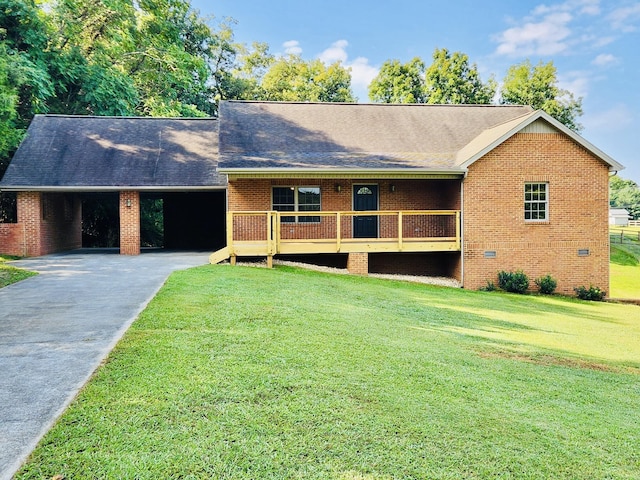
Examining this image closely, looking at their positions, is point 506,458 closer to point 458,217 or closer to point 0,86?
point 458,217

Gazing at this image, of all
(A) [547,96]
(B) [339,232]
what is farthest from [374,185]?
(A) [547,96]

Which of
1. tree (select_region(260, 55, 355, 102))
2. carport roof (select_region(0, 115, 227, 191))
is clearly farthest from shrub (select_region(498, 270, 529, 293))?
tree (select_region(260, 55, 355, 102))

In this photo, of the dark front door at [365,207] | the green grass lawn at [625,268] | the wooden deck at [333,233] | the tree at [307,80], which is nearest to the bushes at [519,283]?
the wooden deck at [333,233]

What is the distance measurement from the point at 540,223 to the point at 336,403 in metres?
13.4

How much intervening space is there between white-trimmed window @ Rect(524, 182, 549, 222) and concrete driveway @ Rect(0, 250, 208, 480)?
37.5 ft

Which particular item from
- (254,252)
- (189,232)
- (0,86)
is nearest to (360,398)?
(254,252)

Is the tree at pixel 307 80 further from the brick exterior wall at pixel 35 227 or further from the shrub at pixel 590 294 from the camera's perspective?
the shrub at pixel 590 294

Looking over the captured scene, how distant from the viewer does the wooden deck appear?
1390 centimetres

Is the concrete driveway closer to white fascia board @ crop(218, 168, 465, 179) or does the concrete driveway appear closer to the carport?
white fascia board @ crop(218, 168, 465, 179)

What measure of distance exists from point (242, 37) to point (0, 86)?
2916 cm

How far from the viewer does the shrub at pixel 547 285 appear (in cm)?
1476

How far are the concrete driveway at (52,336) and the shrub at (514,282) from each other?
10258mm

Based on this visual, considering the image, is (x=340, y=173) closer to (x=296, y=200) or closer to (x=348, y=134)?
(x=296, y=200)

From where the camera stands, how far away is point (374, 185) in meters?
16.5
